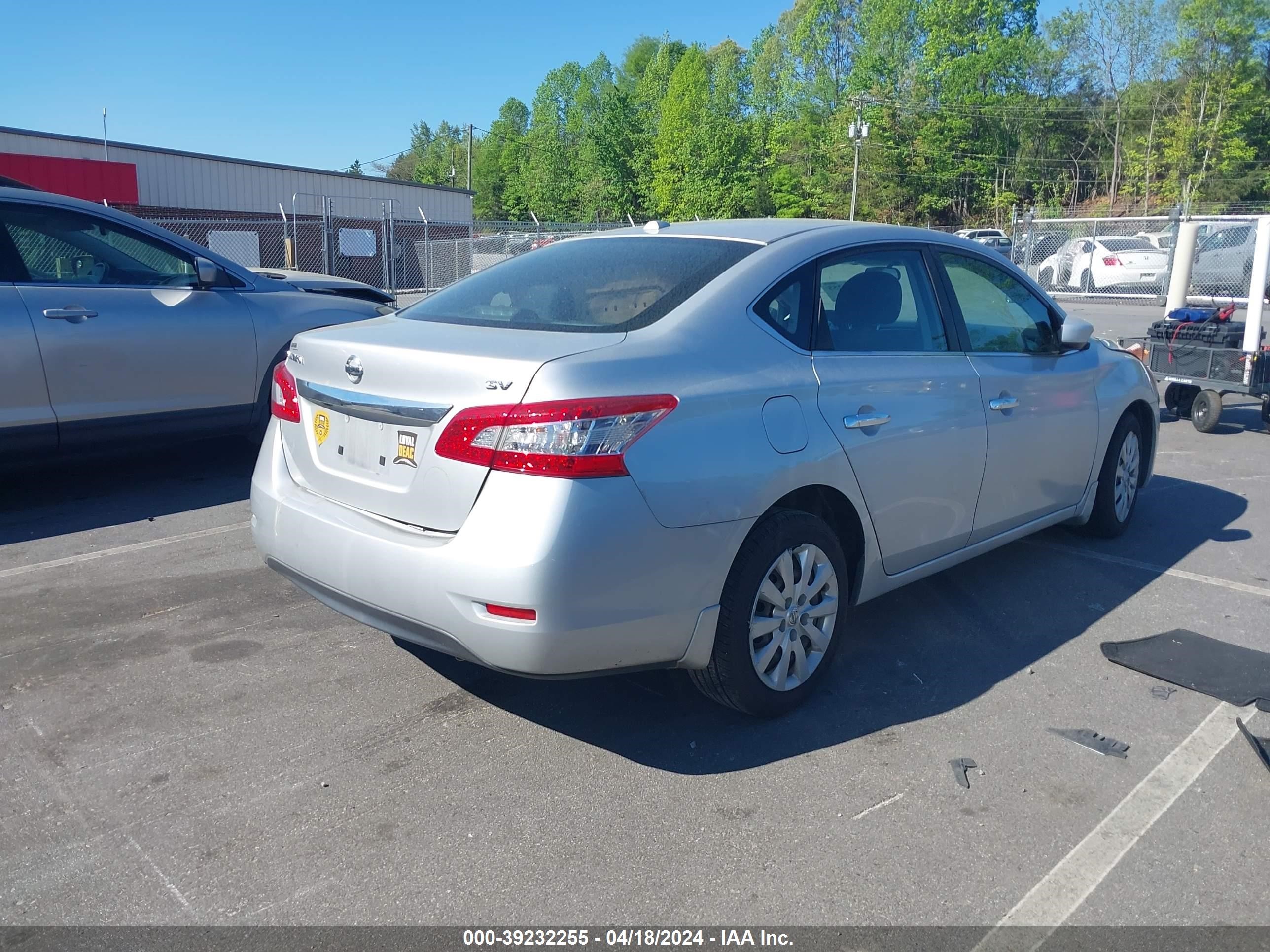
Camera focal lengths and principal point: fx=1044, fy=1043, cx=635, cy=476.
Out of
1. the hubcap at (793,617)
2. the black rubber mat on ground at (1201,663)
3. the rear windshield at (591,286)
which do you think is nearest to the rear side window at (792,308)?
the rear windshield at (591,286)

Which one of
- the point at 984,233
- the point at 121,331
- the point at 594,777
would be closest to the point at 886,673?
the point at 594,777

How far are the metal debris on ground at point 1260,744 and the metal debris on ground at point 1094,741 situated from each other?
41 cm

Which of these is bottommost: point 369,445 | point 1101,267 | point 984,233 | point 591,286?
point 369,445

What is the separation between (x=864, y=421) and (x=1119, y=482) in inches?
105

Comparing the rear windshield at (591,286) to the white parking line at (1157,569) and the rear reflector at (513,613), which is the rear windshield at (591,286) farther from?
the white parking line at (1157,569)

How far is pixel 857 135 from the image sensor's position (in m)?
40.6

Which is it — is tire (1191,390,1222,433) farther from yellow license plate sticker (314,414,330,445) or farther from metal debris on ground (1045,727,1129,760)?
yellow license plate sticker (314,414,330,445)

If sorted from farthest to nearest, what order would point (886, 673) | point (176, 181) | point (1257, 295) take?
point (176, 181) → point (1257, 295) → point (886, 673)

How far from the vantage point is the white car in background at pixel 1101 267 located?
78.2ft

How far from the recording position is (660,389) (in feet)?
10.2

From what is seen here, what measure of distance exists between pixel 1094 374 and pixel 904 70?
73145mm

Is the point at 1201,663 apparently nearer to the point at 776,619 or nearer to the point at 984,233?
the point at 776,619

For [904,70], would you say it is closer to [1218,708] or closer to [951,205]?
[951,205]

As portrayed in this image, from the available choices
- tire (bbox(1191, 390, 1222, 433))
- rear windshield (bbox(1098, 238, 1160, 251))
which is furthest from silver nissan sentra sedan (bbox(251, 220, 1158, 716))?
rear windshield (bbox(1098, 238, 1160, 251))
